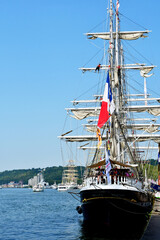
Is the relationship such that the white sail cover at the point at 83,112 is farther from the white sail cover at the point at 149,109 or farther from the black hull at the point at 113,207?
the black hull at the point at 113,207

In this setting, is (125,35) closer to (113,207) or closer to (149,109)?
(149,109)

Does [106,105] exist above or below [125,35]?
Result: below

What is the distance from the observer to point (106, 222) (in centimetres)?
3309

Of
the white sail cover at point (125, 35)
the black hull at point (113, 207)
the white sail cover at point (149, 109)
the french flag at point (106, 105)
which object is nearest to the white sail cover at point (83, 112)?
the white sail cover at point (149, 109)

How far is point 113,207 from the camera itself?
32844 millimetres

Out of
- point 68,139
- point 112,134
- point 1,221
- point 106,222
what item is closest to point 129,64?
point 68,139

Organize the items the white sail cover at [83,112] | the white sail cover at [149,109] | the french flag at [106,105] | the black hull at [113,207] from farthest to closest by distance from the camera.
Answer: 1. the white sail cover at [83,112]
2. the white sail cover at [149,109]
3. the french flag at [106,105]
4. the black hull at [113,207]

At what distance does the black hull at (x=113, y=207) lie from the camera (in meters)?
32.9

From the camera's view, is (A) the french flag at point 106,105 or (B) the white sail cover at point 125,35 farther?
(B) the white sail cover at point 125,35

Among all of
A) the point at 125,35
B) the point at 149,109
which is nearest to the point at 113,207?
the point at 149,109

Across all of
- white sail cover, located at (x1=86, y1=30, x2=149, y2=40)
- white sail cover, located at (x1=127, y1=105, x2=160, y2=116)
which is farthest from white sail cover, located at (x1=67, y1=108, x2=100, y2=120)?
white sail cover, located at (x1=86, y1=30, x2=149, y2=40)

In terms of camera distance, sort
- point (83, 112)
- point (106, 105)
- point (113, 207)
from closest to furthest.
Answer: point (113, 207)
point (106, 105)
point (83, 112)

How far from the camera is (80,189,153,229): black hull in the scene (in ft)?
108

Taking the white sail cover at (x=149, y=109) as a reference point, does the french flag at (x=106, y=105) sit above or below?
below
